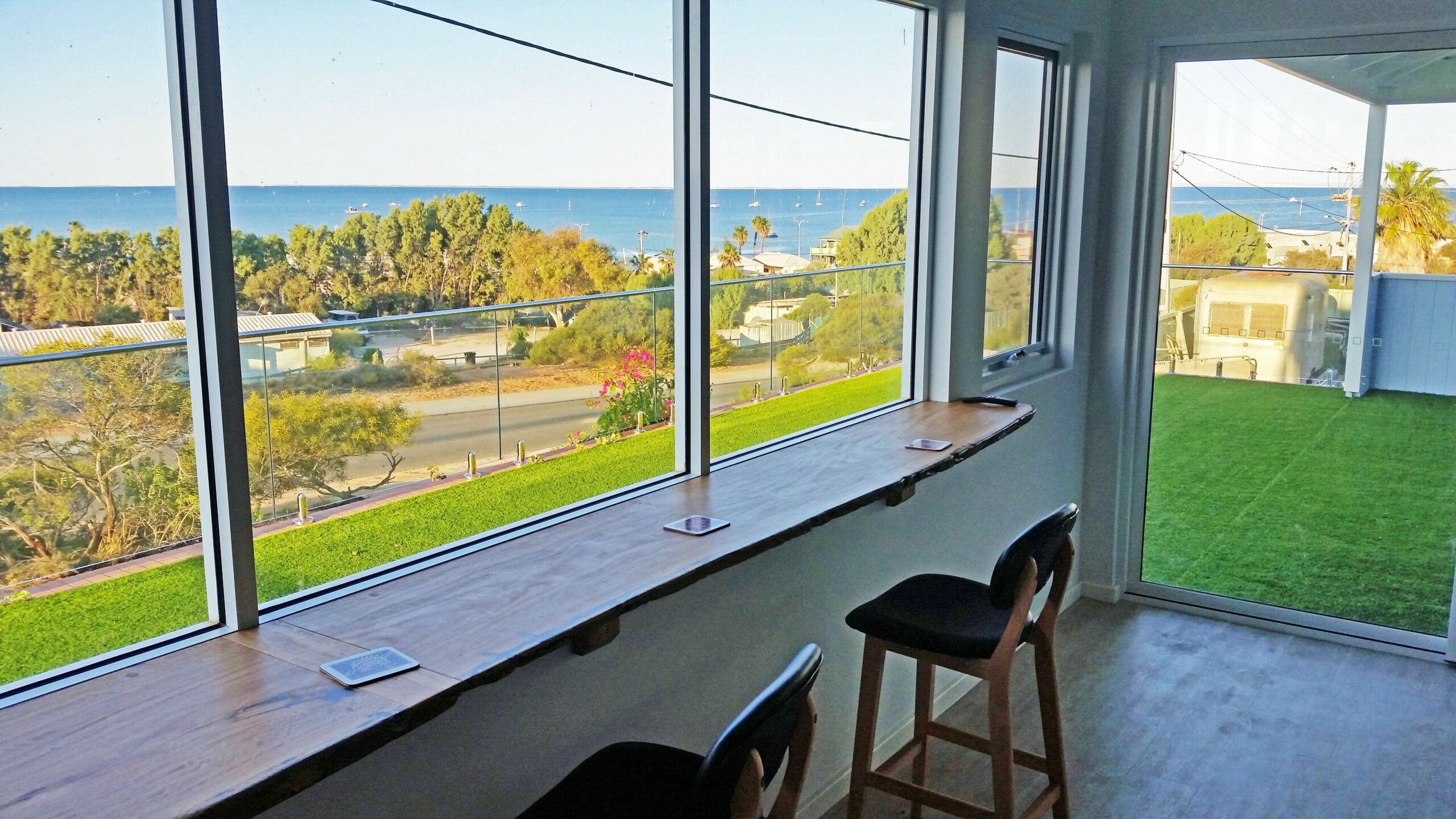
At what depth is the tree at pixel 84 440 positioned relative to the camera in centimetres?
195

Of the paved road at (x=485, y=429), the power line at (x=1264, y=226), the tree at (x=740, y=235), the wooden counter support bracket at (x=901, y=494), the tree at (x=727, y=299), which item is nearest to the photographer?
the wooden counter support bracket at (x=901, y=494)

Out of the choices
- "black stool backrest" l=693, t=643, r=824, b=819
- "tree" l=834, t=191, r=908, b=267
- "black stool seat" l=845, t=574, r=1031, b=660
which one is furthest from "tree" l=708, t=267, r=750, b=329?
"black stool backrest" l=693, t=643, r=824, b=819

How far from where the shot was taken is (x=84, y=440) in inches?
85.7

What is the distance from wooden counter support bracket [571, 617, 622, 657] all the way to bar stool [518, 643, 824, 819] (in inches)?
6.6

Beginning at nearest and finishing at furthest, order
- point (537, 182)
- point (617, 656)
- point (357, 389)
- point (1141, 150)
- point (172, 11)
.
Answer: point (172, 11)
point (617, 656)
point (357, 389)
point (537, 182)
point (1141, 150)

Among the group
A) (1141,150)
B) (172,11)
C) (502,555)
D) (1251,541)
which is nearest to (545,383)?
(502,555)

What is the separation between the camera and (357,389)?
3334 mm

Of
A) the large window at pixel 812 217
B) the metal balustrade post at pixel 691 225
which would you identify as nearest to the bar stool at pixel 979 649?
the metal balustrade post at pixel 691 225

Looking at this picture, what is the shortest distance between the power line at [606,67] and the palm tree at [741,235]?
39 centimetres

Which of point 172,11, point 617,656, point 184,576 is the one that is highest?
point 172,11

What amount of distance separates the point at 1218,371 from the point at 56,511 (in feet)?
13.0

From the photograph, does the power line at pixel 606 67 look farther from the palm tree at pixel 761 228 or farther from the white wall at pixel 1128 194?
the white wall at pixel 1128 194

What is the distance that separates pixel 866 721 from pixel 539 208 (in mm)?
1904

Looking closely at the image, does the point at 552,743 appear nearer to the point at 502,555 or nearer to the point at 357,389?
the point at 502,555
